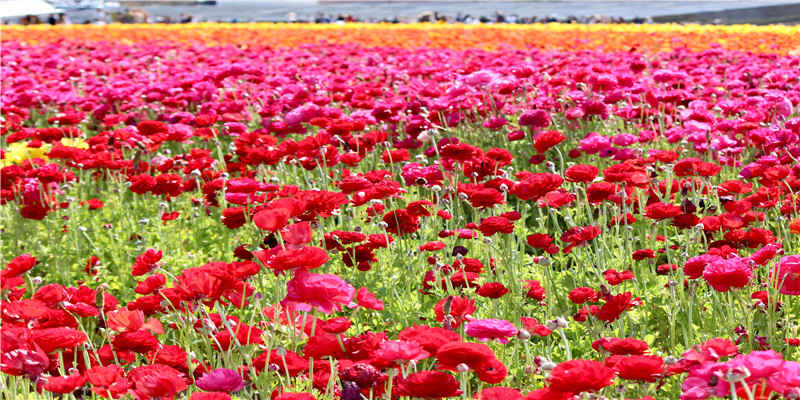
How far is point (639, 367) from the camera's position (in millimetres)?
1645

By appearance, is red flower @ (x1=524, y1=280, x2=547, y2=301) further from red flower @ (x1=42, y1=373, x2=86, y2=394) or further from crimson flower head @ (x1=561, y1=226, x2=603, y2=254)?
red flower @ (x1=42, y1=373, x2=86, y2=394)

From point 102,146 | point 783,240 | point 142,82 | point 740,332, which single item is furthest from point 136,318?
point 142,82

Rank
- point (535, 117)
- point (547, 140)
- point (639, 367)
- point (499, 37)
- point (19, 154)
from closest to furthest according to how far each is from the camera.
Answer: point (639, 367) < point (547, 140) < point (535, 117) < point (19, 154) < point (499, 37)

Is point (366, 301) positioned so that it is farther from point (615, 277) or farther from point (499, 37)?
point (499, 37)

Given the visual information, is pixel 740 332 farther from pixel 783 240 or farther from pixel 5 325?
pixel 5 325

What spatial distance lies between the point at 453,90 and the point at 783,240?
1.86m

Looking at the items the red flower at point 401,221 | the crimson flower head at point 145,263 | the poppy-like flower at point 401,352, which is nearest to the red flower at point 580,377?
the poppy-like flower at point 401,352

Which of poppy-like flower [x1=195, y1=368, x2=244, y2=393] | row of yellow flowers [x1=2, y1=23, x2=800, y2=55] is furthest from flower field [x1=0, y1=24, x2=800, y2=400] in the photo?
row of yellow flowers [x1=2, y1=23, x2=800, y2=55]

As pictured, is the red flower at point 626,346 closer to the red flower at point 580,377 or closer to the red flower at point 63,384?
the red flower at point 580,377

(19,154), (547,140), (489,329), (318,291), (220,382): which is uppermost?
(547,140)

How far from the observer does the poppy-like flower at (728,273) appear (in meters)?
2.03

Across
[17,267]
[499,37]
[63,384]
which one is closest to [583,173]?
[63,384]

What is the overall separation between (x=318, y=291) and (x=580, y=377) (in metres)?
0.63

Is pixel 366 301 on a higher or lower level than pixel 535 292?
higher
